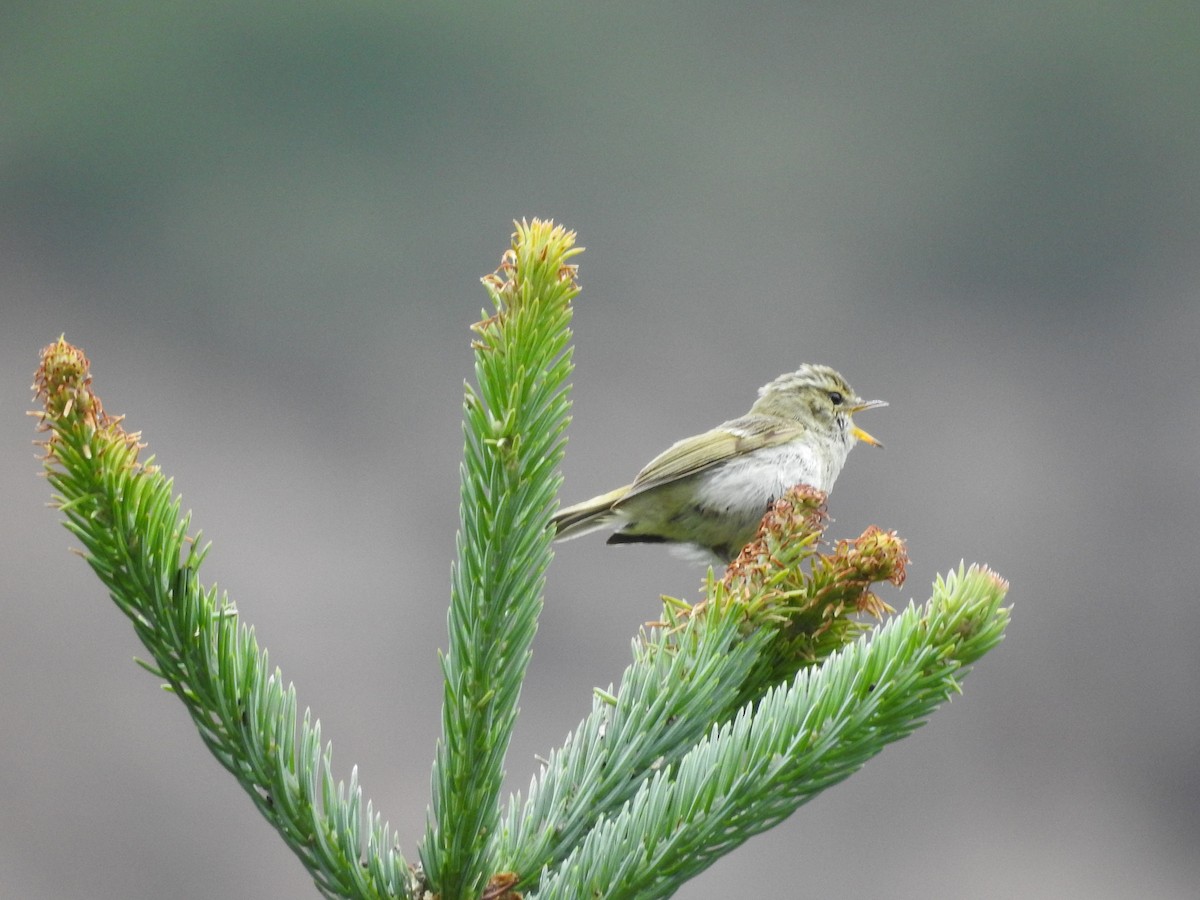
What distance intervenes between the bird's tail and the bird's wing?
0.06 meters

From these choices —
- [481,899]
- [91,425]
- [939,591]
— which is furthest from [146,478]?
[939,591]

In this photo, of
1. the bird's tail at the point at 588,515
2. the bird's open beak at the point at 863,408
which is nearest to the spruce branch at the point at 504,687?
the bird's tail at the point at 588,515

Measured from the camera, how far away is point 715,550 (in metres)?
2.53

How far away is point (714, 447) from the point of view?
2527mm

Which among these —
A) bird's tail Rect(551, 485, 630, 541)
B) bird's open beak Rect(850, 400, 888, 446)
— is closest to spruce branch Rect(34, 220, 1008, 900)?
bird's tail Rect(551, 485, 630, 541)

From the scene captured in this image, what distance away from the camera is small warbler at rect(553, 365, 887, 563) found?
2.43 meters

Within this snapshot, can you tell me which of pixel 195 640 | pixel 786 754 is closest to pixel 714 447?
pixel 786 754

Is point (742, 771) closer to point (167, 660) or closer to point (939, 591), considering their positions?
point (939, 591)

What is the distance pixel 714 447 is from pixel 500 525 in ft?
5.67

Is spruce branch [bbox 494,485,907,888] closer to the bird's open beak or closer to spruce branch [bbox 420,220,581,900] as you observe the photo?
spruce branch [bbox 420,220,581,900]

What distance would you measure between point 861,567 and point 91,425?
0.63m

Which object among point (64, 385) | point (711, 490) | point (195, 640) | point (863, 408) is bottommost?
point (195, 640)

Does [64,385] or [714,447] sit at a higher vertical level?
[714,447]

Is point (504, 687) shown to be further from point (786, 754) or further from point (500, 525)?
point (786, 754)
